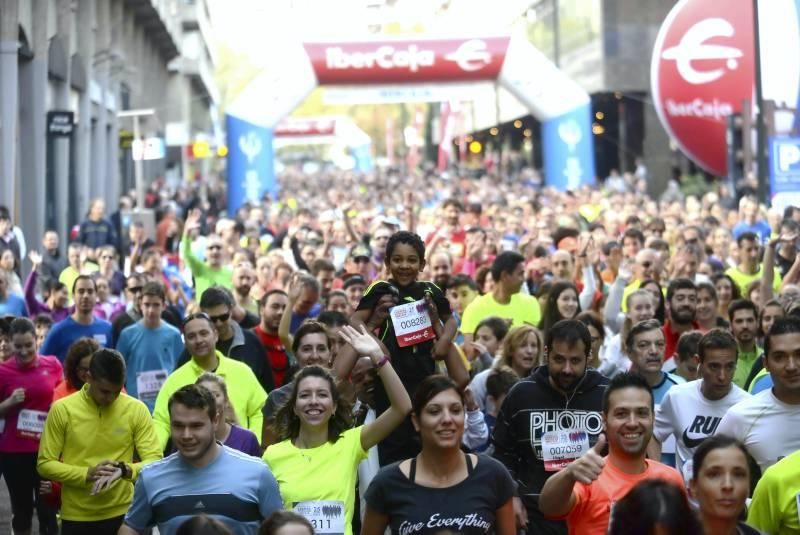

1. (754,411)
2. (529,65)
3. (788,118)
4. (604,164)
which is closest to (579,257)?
(788,118)

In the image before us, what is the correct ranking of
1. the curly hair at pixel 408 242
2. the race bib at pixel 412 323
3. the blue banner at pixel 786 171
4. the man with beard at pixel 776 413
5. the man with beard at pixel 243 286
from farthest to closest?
the blue banner at pixel 786 171 < the man with beard at pixel 243 286 < the curly hair at pixel 408 242 < the race bib at pixel 412 323 < the man with beard at pixel 776 413

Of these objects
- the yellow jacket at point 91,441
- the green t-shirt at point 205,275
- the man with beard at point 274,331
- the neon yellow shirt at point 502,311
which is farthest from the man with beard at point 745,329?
the green t-shirt at point 205,275

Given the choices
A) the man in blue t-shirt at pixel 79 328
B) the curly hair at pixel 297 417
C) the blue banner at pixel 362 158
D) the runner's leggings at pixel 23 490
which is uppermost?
the blue banner at pixel 362 158

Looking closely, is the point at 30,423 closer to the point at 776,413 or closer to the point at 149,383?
the point at 149,383

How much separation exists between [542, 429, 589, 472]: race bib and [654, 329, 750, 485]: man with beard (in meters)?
1.00

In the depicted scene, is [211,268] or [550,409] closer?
[550,409]

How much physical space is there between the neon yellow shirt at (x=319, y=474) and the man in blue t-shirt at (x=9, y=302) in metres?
7.65

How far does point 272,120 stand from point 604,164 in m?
Answer: 29.3

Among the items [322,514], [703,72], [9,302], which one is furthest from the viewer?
[703,72]

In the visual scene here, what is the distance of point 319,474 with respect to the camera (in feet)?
Result: 23.4

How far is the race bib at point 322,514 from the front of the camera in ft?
23.1

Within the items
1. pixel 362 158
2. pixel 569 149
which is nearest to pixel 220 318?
pixel 569 149

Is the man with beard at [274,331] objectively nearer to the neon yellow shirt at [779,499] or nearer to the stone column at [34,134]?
the neon yellow shirt at [779,499]

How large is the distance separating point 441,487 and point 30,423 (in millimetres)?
5236
